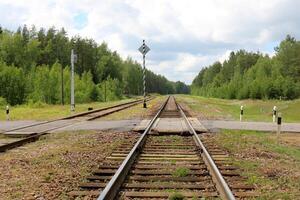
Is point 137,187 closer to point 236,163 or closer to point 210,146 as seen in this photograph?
point 236,163

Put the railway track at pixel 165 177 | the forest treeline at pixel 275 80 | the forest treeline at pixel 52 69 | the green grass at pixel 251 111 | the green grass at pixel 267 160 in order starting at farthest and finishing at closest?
the forest treeline at pixel 275 80 → the forest treeline at pixel 52 69 → the green grass at pixel 251 111 → the green grass at pixel 267 160 → the railway track at pixel 165 177

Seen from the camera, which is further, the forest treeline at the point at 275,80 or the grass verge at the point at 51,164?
the forest treeline at the point at 275,80

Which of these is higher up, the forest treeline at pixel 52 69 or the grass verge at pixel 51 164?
the forest treeline at pixel 52 69

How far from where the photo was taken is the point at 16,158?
11.6 meters

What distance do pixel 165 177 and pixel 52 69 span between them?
65.2 m

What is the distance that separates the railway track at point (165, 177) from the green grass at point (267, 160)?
0.34 metres

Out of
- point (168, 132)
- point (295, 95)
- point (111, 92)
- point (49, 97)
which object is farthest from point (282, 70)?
point (168, 132)

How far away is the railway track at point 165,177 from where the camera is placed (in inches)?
295

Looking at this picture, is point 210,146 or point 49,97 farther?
point 49,97

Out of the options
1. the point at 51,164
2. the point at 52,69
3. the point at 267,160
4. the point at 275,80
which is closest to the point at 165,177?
the point at 51,164

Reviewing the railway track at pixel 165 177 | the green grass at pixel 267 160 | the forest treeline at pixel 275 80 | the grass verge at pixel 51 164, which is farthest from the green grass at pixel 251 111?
the forest treeline at pixel 275 80

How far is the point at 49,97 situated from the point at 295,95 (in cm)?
5098

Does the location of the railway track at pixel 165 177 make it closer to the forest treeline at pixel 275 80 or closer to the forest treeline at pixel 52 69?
the forest treeline at pixel 52 69

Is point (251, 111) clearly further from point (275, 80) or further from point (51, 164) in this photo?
point (275, 80)
